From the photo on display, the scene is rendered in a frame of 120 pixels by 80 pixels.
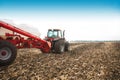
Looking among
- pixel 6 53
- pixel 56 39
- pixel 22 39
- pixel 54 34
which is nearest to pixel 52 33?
pixel 54 34

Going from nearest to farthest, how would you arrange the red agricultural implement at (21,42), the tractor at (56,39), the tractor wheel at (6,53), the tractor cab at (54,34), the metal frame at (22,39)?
the tractor wheel at (6,53)
the red agricultural implement at (21,42)
the metal frame at (22,39)
the tractor at (56,39)
the tractor cab at (54,34)

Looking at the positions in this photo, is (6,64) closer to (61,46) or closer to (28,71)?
(28,71)

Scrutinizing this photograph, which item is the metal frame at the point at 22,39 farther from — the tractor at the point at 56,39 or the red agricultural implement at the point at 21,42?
the tractor at the point at 56,39

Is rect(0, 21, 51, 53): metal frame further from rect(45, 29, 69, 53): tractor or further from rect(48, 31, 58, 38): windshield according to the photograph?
rect(48, 31, 58, 38): windshield

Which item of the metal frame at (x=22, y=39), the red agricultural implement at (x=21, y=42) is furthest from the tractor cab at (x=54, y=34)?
the metal frame at (x=22, y=39)

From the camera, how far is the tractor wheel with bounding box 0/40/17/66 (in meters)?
8.02

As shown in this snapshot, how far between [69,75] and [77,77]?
43 centimetres

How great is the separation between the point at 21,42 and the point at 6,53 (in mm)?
2014

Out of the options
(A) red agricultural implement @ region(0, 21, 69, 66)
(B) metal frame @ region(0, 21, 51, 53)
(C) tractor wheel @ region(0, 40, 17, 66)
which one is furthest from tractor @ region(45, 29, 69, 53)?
(C) tractor wheel @ region(0, 40, 17, 66)

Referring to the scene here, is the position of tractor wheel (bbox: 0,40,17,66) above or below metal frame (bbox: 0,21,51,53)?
below

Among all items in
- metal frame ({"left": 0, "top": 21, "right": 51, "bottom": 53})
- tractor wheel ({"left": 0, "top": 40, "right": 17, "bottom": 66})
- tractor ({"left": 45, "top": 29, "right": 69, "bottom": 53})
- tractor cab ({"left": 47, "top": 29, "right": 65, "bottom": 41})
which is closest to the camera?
tractor wheel ({"left": 0, "top": 40, "right": 17, "bottom": 66})

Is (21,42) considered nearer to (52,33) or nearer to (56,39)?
(56,39)

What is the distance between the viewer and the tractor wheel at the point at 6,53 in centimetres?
802

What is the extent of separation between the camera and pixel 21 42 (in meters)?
10.1
